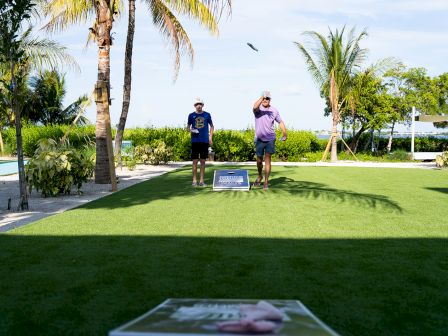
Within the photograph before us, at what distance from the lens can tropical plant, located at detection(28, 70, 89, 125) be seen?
37.2 m

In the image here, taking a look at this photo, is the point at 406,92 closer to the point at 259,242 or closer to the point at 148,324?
the point at 259,242

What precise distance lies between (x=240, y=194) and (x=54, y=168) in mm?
3478

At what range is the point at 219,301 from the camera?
102 inches

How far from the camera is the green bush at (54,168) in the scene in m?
9.27

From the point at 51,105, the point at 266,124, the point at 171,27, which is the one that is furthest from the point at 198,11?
the point at 51,105

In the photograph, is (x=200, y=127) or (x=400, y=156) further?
(x=400, y=156)

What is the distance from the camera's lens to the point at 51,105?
38969 millimetres

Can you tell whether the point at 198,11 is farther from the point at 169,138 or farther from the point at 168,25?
the point at 169,138

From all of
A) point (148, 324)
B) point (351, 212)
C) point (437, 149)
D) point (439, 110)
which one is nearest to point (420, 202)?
point (351, 212)

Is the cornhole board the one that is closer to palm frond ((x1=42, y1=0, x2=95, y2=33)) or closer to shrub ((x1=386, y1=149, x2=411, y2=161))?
palm frond ((x1=42, y1=0, x2=95, y2=33))

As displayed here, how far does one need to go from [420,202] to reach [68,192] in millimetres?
6588

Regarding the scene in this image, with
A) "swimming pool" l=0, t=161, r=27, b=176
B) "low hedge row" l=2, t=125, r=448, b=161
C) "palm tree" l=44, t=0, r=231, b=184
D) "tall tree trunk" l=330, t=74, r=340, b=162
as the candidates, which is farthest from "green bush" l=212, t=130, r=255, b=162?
"swimming pool" l=0, t=161, r=27, b=176

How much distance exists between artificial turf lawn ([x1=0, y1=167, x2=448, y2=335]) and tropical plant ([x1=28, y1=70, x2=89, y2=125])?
3144 cm

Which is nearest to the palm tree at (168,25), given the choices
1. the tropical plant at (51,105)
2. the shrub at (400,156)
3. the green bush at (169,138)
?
the green bush at (169,138)
